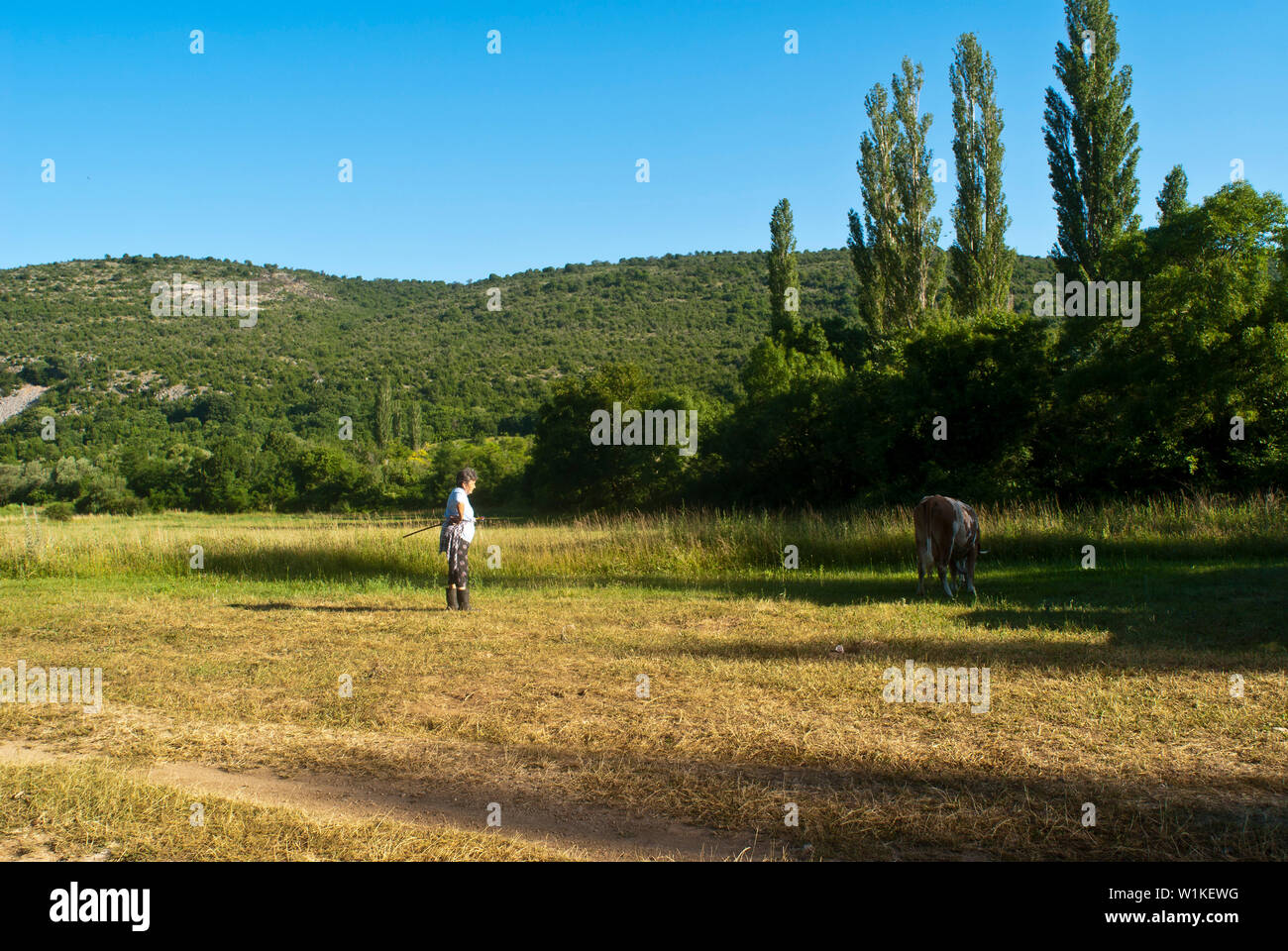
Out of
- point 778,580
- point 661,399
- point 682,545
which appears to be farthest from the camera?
point 661,399

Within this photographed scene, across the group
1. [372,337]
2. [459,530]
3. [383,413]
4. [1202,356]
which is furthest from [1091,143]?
[372,337]

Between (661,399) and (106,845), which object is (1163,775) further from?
(661,399)

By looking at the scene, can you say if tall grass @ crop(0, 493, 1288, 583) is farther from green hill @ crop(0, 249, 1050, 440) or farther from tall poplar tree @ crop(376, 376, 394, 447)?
tall poplar tree @ crop(376, 376, 394, 447)

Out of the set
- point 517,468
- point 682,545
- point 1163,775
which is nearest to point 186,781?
point 1163,775

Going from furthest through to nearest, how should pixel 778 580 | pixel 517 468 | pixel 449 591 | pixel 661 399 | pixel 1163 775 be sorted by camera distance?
pixel 517 468
pixel 661 399
pixel 778 580
pixel 449 591
pixel 1163 775

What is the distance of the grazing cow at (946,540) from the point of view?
1317cm

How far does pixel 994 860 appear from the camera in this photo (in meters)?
4.09

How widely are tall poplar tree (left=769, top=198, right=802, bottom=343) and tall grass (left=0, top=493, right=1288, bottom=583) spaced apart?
99.7 ft

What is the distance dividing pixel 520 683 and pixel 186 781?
120 inches

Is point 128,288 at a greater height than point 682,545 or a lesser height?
greater

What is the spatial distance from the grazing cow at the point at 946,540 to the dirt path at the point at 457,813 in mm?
9535

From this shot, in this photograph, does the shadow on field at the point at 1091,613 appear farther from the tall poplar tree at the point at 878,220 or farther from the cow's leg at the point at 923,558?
the tall poplar tree at the point at 878,220

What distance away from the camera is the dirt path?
4332 mm

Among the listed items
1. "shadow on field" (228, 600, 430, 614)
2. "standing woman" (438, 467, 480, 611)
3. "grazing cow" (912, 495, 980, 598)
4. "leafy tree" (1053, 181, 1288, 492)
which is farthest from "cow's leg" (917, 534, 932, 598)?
"leafy tree" (1053, 181, 1288, 492)
